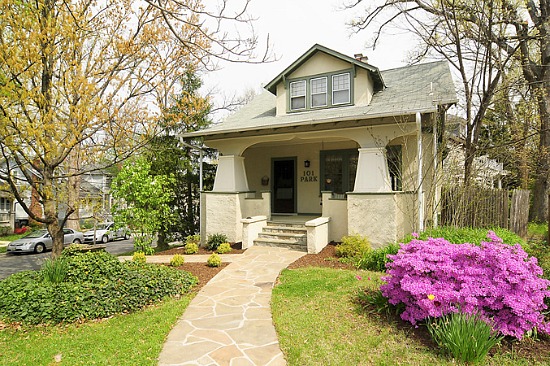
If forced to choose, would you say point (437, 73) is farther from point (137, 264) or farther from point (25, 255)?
point (25, 255)

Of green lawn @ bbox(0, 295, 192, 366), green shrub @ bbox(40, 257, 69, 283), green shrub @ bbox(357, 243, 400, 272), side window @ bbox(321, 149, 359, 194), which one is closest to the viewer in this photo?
green lawn @ bbox(0, 295, 192, 366)

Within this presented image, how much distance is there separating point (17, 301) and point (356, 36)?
14823 mm

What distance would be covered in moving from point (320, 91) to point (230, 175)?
Result: 4.38 metres

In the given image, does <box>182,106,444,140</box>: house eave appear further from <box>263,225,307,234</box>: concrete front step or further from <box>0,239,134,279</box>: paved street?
<box>0,239,134,279</box>: paved street

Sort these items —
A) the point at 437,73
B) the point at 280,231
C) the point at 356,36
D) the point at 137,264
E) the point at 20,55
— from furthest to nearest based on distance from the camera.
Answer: the point at 356,36 < the point at 437,73 < the point at 280,231 < the point at 137,264 < the point at 20,55

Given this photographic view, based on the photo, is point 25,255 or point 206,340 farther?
point 25,255

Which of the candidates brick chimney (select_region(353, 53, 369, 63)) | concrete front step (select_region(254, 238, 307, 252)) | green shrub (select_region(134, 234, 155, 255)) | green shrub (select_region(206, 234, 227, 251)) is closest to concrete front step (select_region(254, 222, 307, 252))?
concrete front step (select_region(254, 238, 307, 252))

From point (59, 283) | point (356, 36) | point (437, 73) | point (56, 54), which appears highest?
point (356, 36)

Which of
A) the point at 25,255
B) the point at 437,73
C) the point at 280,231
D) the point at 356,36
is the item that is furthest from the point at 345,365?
the point at 25,255

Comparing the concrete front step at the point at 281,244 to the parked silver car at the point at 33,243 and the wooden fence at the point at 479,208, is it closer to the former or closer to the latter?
the wooden fence at the point at 479,208

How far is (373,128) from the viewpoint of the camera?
29.1 feet

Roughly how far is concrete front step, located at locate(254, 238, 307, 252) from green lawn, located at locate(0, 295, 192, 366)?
4577mm

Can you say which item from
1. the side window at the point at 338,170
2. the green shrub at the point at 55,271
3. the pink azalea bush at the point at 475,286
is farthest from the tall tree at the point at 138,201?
the pink azalea bush at the point at 475,286

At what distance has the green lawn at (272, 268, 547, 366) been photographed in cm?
356
